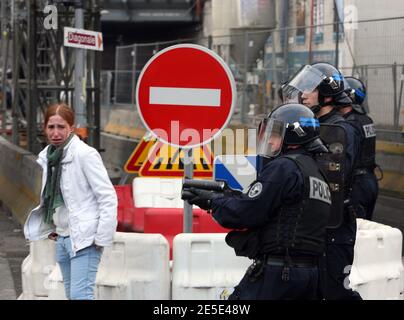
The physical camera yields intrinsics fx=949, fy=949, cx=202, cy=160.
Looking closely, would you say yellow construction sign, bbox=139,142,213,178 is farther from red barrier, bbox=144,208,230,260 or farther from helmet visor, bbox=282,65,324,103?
helmet visor, bbox=282,65,324,103

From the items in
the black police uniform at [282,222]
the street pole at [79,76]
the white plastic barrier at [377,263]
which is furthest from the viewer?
the street pole at [79,76]

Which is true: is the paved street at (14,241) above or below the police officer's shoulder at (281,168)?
below

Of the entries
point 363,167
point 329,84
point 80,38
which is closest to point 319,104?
point 329,84

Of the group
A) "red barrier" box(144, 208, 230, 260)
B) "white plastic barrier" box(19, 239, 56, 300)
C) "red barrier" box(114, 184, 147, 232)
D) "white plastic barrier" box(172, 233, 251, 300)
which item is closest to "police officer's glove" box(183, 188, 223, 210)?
"white plastic barrier" box(172, 233, 251, 300)

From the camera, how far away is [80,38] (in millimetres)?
12031

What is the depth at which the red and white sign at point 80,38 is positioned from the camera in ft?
38.9

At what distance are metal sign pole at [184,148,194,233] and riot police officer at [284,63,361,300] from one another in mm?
787

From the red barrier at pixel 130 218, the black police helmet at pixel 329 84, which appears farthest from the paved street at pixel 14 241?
the black police helmet at pixel 329 84

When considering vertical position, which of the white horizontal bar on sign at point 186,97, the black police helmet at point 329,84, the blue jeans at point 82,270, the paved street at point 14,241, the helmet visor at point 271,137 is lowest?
the paved street at point 14,241

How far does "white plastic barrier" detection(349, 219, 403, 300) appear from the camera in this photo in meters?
7.21

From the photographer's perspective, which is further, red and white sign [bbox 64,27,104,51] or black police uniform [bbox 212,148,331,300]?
red and white sign [bbox 64,27,104,51]

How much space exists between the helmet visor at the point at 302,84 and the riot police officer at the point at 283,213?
Answer: 48.2 inches

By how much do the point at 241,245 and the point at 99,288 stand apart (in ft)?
7.67

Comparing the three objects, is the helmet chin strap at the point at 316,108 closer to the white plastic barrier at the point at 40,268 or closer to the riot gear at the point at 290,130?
the riot gear at the point at 290,130
